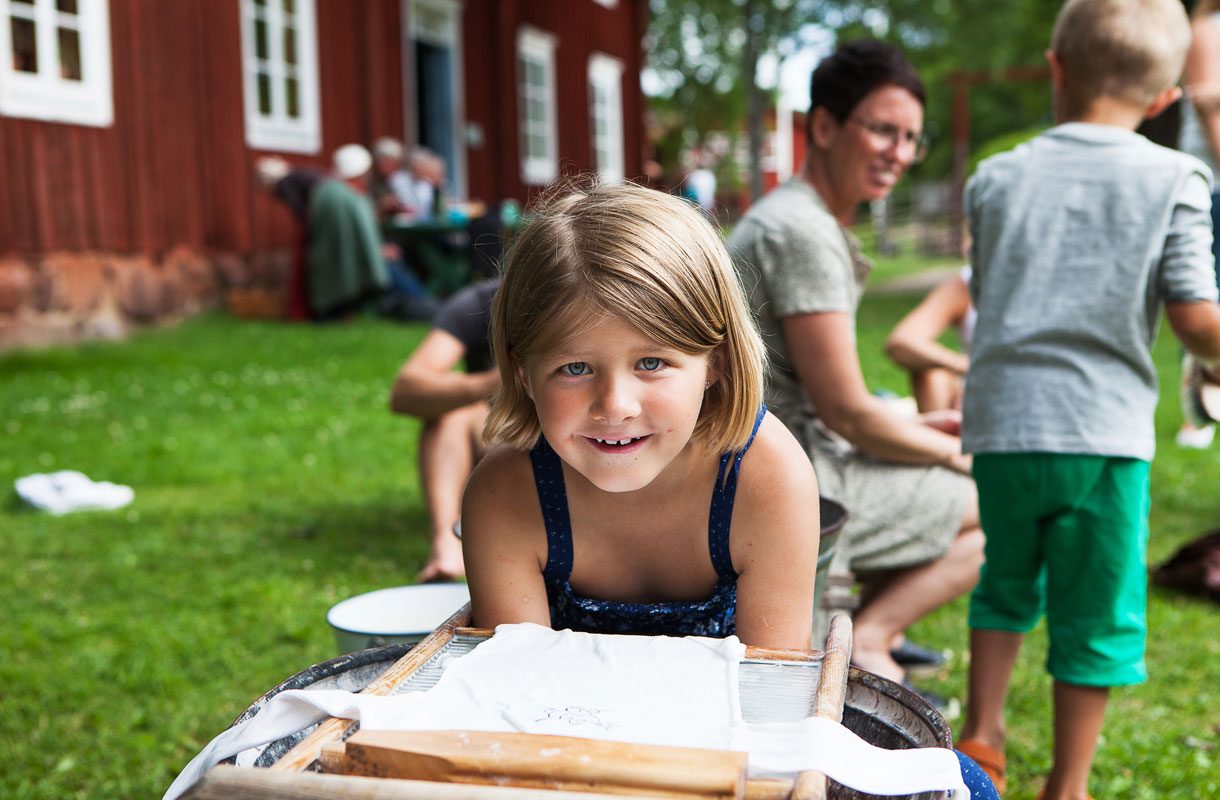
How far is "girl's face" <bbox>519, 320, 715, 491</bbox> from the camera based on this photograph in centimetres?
140

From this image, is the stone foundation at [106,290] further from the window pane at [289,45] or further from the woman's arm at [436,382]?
the woman's arm at [436,382]

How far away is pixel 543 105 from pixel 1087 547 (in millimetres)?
14926

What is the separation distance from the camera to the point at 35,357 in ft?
24.9

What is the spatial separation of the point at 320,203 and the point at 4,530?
5920mm

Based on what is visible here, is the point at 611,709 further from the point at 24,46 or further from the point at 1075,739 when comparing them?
the point at 24,46

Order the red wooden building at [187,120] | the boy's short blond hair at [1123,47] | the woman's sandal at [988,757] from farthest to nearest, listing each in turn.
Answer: the red wooden building at [187,120] → the woman's sandal at [988,757] → the boy's short blond hair at [1123,47]

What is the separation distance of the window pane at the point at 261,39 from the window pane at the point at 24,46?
259 cm

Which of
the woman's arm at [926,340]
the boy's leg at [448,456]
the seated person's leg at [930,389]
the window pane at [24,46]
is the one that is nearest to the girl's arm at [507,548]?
the boy's leg at [448,456]

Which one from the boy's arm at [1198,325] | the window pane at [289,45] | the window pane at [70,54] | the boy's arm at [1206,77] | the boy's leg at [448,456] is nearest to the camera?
the boy's arm at [1198,325]

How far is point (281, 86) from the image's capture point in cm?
1048

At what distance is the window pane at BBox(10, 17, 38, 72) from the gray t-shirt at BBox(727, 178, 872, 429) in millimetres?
6934

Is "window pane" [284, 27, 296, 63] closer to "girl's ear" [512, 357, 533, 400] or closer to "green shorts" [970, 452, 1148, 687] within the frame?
"green shorts" [970, 452, 1148, 687]

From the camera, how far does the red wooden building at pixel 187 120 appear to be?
7.84 metres

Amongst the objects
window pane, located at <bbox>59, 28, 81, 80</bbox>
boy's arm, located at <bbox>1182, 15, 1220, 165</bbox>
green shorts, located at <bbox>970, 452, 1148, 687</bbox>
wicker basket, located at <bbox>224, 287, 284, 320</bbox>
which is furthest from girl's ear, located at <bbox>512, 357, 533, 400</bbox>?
wicker basket, located at <bbox>224, 287, 284, 320</bbox>
